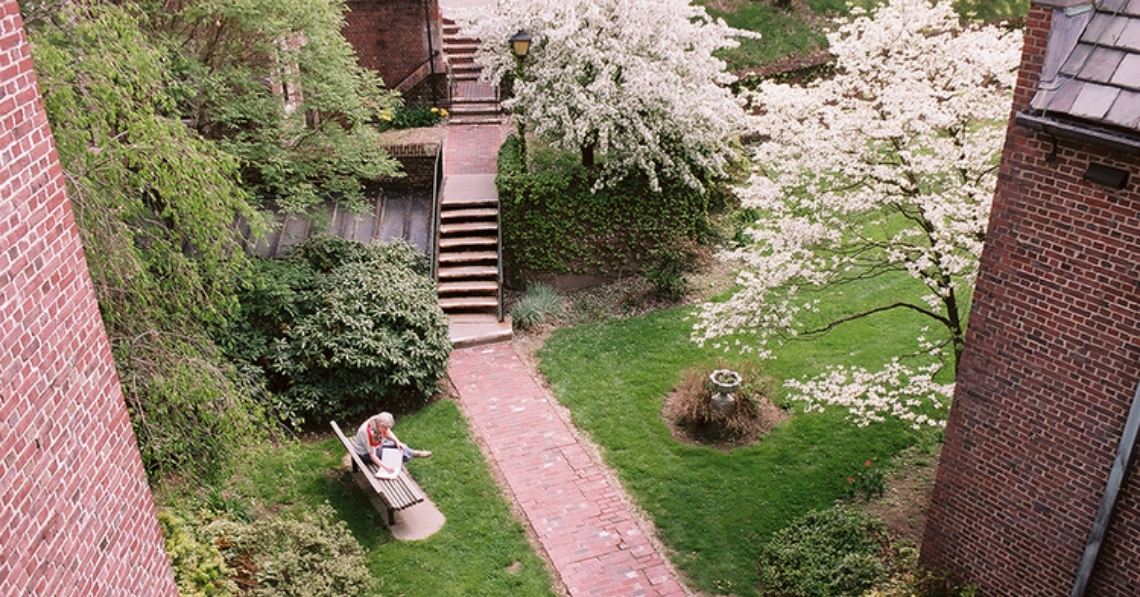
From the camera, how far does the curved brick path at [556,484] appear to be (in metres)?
10.5

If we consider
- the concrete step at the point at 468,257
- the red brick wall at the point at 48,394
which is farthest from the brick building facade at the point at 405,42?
the red brick wall at the point at 48,394

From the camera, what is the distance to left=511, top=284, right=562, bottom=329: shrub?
611 inches

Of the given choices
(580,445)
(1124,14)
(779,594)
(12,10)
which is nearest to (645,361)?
(580,445)

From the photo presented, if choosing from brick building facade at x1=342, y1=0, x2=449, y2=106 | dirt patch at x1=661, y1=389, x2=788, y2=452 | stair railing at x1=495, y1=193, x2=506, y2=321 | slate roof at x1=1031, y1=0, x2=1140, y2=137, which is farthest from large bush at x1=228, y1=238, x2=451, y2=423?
slate roof at x1=1031, y1=0, x2=1140, y2=137

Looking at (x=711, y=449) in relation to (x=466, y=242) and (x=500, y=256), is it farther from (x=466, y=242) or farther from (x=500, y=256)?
(x=466, y=242)

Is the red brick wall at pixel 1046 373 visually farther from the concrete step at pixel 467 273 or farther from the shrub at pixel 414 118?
the shrub at pixel 414 118

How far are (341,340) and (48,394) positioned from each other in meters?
8.40

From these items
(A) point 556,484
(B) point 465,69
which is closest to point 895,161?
(A) point 556,484

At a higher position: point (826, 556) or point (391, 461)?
point (391, 461)

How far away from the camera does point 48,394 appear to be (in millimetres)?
4637

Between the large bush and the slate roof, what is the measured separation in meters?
8.93

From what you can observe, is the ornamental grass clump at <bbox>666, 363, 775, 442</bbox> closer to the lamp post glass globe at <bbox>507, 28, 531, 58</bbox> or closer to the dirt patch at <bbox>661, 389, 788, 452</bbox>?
the dirt patch at <bbox>661, 389, 788, 452</bbox>

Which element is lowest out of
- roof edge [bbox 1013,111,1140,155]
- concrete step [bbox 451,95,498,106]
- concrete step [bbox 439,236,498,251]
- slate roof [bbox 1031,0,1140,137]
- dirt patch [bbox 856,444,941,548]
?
dirt patch [bbox 856,444,941,548]

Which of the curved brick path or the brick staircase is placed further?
the brick staircase
